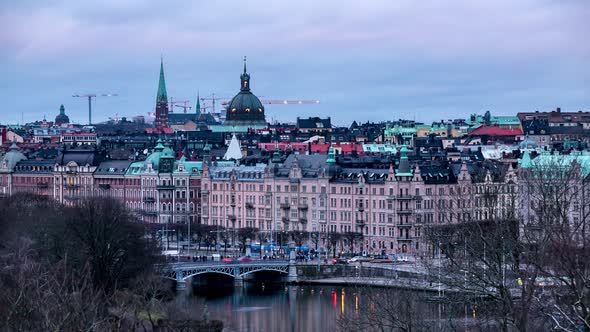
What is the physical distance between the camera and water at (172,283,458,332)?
1946 inches

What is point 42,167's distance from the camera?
94.5 metres

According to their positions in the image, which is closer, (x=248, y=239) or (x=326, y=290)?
(x=326, y=290)

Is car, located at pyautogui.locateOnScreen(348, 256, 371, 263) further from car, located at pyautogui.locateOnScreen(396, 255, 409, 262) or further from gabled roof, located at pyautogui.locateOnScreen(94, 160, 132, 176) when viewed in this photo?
gabled roof, located at pyautogui.locateOnScreen(94, 160, 132, 176)

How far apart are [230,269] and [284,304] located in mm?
6598

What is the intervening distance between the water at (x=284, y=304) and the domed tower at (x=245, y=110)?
82.7 m

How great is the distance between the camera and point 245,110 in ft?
481

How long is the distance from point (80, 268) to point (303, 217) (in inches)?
1106

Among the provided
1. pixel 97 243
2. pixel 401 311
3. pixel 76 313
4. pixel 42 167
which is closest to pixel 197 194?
pixel 42 167

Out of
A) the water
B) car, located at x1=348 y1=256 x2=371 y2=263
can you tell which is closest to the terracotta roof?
car, located at x1=348 y1=256 x2=371 y2=263

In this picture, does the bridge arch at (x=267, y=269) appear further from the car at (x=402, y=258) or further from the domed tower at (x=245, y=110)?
the domed tower at (x=245, y=110)

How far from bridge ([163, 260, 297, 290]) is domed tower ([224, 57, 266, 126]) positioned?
8088 centimetres

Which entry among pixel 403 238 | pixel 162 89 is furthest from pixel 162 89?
pixel 403 238

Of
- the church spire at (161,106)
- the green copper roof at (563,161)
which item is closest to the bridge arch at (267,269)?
the green copper roof at (563,161)

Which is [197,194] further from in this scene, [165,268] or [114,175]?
[165,268]
